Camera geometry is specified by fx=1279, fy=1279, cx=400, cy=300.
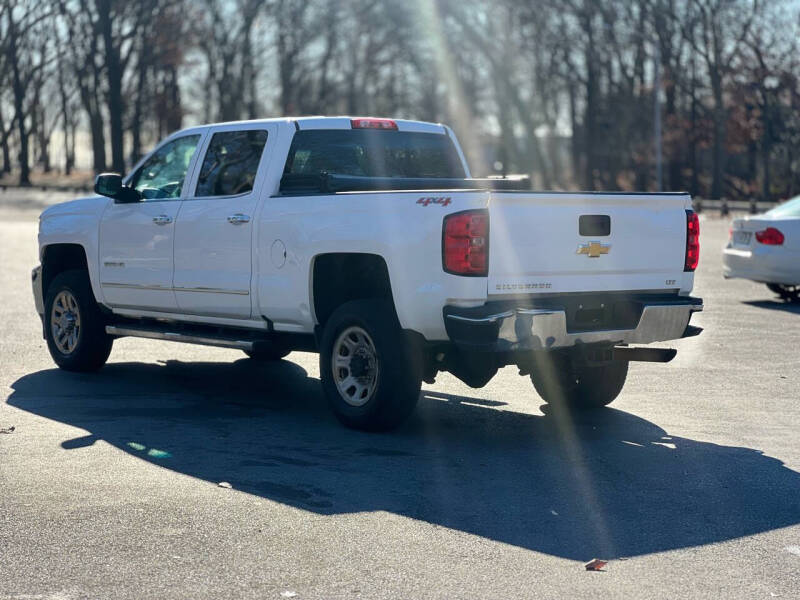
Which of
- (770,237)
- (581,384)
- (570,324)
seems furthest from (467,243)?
(770,237)

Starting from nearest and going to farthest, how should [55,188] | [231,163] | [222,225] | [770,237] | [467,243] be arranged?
[467,243] → [222,225] → [231,163] → [770,237] → [55,188]

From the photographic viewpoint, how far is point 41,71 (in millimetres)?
77000

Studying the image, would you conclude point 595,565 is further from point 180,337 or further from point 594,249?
point 180,337

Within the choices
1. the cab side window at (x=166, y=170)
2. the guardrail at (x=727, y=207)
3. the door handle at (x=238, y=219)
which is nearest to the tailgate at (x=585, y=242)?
the door handle at (x=238, y=219)

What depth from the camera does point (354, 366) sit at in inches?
321

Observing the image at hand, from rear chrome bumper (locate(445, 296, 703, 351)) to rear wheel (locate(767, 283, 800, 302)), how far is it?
29.8 feet

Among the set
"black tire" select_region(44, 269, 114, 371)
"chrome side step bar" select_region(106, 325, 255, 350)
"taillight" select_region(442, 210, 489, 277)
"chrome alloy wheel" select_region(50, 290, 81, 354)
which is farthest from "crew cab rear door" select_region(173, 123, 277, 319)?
"taillight" select_region(442, 210, 489, 277)

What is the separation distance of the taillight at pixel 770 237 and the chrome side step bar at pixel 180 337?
364 inches

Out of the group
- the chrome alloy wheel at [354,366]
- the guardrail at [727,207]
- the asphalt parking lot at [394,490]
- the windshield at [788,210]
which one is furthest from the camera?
the guardrail at [727,207]

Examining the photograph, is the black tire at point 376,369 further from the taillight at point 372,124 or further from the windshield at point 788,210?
the windshield at point 788,210

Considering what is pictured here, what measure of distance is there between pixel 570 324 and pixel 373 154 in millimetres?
2445

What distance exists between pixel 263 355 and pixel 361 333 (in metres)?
3.51

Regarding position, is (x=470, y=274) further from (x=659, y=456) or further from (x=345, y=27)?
(x=345, y=27)

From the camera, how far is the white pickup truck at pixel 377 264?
753cm
